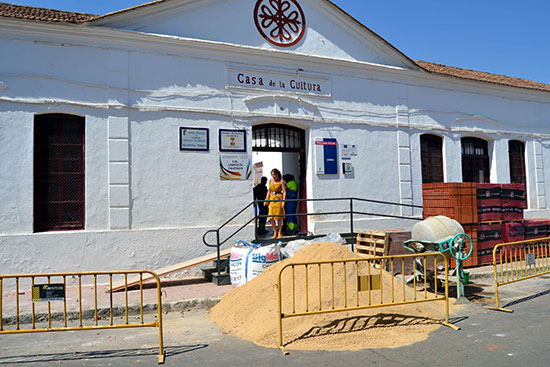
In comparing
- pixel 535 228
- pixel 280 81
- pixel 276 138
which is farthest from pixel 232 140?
pixel 535 228

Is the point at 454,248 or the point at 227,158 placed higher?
the point at 227,158

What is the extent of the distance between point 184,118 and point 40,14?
369 centimetres

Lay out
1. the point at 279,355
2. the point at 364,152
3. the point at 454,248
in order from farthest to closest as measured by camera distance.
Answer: the point at 364,152 < the point at 454,248 < the point at 279,355

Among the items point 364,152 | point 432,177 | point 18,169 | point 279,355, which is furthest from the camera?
point 432,177

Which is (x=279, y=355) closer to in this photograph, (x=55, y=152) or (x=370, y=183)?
(x=55, y=152)

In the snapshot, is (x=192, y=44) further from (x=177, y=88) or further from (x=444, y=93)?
(x=444, y=93)

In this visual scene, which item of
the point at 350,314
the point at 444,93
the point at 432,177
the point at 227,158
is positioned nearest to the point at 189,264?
the point at 227,158

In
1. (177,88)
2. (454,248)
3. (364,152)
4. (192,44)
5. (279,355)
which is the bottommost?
(279,355)

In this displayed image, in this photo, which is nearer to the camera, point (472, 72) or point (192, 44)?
point (192, 44)

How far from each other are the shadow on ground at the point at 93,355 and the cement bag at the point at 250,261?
281 centimetres

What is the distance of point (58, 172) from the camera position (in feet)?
31.3

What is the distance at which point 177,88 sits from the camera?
1034cm

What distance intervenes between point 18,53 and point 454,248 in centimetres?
924

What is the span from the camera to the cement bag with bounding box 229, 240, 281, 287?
A: 8.40 m
